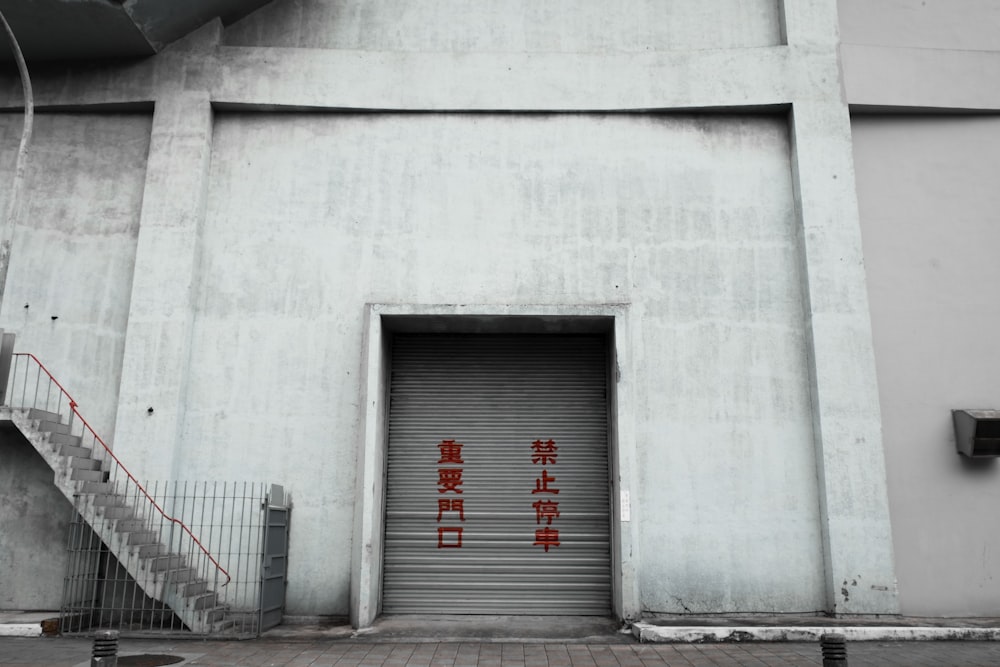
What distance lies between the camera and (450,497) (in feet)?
38.7

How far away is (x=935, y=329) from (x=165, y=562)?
1164 centimetres

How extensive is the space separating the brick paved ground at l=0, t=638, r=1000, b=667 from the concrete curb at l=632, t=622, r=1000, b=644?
13 centimetres

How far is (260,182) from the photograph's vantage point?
40.3 feet

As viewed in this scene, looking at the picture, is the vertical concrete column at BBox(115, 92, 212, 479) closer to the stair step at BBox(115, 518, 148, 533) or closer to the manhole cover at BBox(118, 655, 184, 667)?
the stair step at BBox(115, 518, 148, 533)

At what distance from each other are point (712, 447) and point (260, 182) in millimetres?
8147

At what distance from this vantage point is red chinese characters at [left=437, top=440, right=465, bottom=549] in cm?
1164

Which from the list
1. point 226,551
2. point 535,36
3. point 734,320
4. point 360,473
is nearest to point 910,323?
point 734,320

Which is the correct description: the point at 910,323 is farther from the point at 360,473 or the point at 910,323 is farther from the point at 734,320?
the point at 360,473

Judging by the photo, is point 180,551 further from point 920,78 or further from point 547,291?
point 920,78

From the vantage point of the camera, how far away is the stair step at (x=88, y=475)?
10117 mm

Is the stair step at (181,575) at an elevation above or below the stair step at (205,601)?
above

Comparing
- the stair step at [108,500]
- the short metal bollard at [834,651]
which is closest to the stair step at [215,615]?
the stair step at [108,500]

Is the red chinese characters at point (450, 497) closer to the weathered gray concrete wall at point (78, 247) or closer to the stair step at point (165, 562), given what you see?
the stair step at point (165, 562)

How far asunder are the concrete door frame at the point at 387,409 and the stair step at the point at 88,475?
11.6 feet
